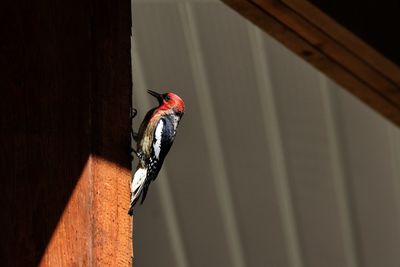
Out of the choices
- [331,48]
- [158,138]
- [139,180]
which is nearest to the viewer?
[331,48]

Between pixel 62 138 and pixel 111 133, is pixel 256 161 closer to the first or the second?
pixel 111 133

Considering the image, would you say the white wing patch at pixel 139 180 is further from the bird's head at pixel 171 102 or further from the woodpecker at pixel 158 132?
the bird's head at pixel 171 102

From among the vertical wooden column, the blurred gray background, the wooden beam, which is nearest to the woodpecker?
the blurred gray background

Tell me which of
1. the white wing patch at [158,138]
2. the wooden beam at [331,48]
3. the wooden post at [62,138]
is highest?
the white wing patch at [158,138]

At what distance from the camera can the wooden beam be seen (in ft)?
7.99

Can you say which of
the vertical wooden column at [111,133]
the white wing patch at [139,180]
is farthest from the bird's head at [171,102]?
the vertical wooden column at [111,133]

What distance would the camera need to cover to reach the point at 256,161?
3959 millimetres

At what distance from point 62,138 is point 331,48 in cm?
90

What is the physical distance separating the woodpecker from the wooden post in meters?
1.39

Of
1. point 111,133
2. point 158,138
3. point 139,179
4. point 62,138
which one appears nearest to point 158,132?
point 158,138

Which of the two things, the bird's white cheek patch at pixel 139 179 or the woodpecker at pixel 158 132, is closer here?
the bird's white cheek patch at pixel 139 179

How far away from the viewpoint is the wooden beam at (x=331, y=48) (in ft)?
7.99

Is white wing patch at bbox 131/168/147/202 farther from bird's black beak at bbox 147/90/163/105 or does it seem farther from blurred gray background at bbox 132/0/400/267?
blurred gray background at bbox 132/0/400/267

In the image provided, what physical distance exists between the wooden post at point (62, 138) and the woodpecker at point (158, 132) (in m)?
1.39
